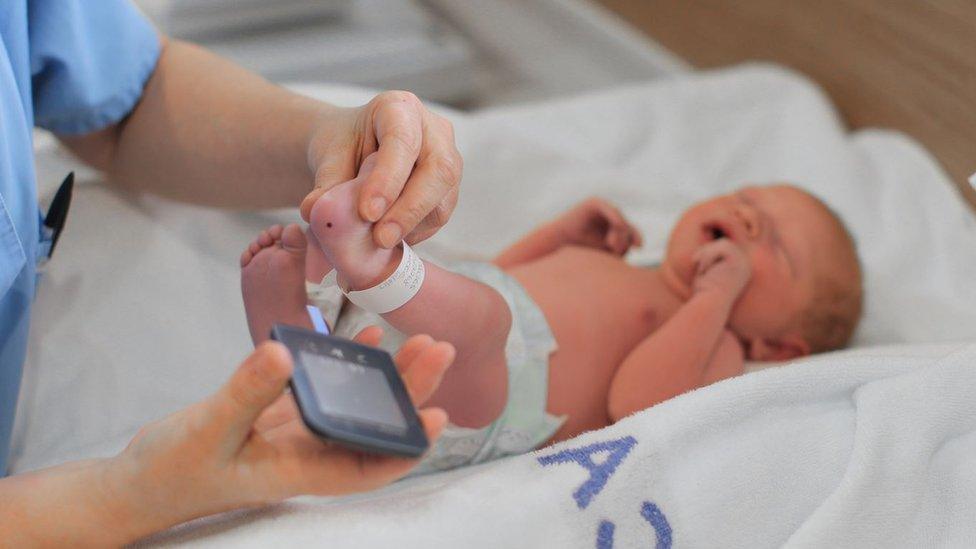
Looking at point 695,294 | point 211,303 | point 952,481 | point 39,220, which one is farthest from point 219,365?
point 952,481

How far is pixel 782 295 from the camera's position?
1.10 meters

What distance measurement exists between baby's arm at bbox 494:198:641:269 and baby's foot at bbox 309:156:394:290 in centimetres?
50

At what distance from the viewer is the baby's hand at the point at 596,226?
3.75 ft

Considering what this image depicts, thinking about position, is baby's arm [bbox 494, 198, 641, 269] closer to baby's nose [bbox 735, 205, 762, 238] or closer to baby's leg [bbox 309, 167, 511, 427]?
baby's nose [bbox 735, 205, 762, 238]

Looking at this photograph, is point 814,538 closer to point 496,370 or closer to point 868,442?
point 868,442

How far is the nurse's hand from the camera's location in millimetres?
622

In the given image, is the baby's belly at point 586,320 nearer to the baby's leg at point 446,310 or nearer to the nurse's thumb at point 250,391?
the baby's leg at point 446,310

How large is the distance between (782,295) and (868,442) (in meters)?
0.41

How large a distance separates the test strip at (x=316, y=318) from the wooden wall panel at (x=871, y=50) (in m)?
0.72

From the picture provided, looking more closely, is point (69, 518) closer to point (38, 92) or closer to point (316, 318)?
point (316, 318)

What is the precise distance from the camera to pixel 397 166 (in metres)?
0.63

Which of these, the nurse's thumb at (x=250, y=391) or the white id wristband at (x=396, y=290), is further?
the white id wristband at (x=396, y=290)

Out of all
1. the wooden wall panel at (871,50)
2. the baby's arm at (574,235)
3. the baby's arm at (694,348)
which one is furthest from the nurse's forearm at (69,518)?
the wooden wall panel at (871,50)

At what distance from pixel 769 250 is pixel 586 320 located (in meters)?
0.26
